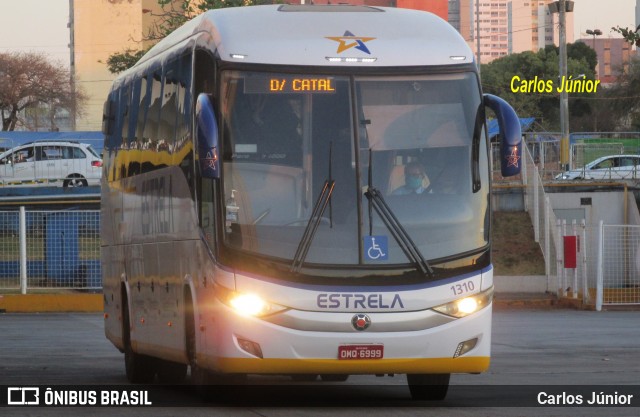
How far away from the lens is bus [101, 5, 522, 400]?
11805 millimetres

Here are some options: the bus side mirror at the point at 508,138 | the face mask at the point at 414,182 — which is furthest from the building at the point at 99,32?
the face mask at the point at 414,182

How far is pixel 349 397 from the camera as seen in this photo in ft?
45.7

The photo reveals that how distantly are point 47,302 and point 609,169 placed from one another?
74.2 feet

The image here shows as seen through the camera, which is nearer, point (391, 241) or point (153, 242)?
point (391, 241)

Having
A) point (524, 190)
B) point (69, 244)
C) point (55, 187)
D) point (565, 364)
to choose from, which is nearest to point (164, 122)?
point (565, 364)

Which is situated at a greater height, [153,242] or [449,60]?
[449,60]

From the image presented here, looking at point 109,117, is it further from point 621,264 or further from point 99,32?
point 99,32

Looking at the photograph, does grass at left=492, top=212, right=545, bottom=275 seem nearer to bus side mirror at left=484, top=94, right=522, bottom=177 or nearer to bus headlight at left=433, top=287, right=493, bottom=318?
bus side mirror at left=484, top=94, right=522, bottom=177

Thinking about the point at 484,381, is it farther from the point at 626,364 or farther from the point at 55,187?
the point at 55,187

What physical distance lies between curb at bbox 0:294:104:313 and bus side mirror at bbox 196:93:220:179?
20127 mm

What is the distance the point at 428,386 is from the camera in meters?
13.2

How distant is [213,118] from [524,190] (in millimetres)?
31397

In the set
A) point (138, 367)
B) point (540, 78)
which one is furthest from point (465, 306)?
point (540, 78)

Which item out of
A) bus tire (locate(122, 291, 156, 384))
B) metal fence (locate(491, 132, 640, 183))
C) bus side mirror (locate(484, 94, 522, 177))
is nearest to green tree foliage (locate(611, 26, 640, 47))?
bus side mirror (locate(484, 94, 522, 177))
